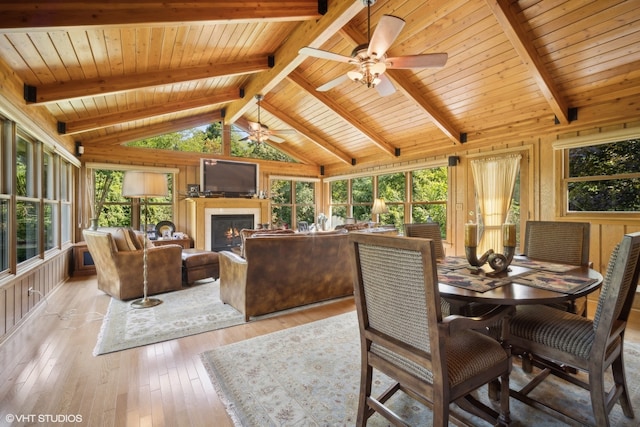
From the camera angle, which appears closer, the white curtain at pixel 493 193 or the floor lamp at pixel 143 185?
the floor lamp at pixel 143 185

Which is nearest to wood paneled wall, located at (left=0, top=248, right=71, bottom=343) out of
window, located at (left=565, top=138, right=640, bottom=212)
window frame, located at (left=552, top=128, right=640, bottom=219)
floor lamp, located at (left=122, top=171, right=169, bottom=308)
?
floor lamp, located at (left=122, top=171, right=169, bottom=308)

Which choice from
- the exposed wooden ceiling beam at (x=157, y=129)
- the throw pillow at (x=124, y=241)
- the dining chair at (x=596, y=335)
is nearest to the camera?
the dining chair at (x=596, y=335)

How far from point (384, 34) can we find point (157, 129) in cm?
570

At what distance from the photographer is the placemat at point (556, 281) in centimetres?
146

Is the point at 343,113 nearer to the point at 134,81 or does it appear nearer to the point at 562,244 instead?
the point at 134,81

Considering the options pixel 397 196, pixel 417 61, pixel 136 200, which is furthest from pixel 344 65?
pixel 136 200

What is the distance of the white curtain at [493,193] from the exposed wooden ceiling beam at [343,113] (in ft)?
6.18

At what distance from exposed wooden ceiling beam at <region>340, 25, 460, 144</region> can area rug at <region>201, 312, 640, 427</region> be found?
359 cm

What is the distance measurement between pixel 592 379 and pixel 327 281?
2.51 metres

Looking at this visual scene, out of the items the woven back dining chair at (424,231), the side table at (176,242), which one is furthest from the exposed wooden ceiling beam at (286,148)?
the woven back dining chair at (424,231)

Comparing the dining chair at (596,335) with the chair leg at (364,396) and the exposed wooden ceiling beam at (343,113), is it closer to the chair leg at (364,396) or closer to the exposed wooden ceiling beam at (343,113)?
the chair leg at (364,396)

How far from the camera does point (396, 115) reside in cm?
549

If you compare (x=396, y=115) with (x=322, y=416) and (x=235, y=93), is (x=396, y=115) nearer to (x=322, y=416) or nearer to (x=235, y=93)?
(x=235, y=93)

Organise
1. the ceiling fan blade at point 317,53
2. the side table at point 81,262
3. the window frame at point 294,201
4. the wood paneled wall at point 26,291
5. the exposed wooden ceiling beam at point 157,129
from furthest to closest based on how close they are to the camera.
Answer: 1. the window frame at point 294,201
2. the exposed wooden ceiling beam at point 157,129
3. the side table at point 81,262
4. the ceiling fan blade at point 317,53
5. the wood paneled wall at point 26,291
